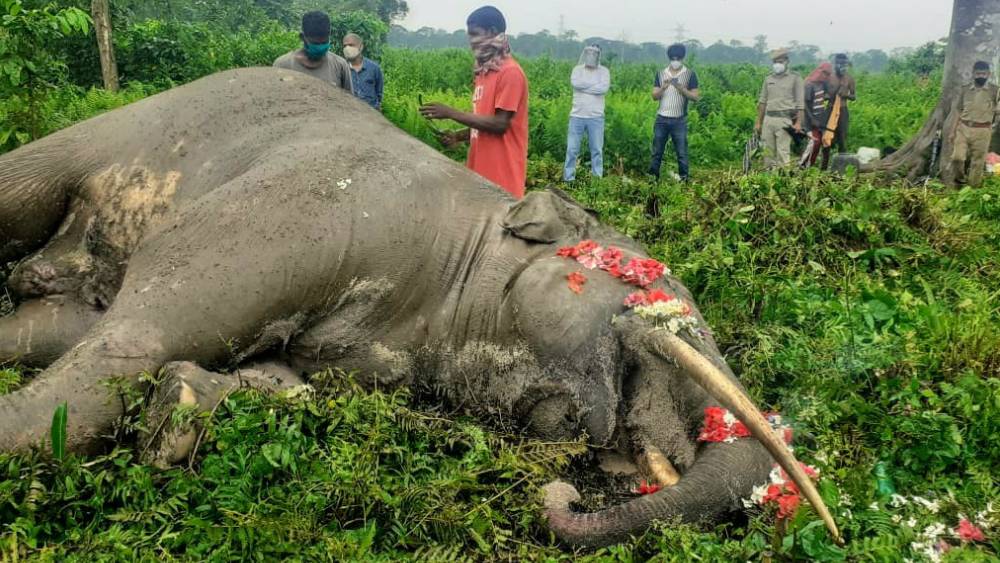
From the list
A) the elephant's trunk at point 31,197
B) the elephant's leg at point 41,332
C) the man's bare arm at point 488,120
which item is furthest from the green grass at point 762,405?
the man's bare arm at point 488,120

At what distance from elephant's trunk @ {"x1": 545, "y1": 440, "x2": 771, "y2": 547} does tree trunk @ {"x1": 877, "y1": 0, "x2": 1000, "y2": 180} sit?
36.4ft

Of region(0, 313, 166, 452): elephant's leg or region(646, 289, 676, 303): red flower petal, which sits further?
region(646, 289, 676, 303): red flower petal

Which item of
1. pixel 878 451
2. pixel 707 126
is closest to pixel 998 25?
pixel 707 126

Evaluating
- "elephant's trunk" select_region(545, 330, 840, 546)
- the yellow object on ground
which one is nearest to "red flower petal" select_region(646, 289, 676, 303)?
"elephant's trunk" select_region(545, 330, 840, 546)

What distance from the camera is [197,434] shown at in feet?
10.6

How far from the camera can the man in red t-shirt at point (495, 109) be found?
20.2 feet

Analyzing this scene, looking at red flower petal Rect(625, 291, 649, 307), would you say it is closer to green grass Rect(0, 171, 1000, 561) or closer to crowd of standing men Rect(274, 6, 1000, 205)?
green grass Rect(0, 171, 1000, 561)

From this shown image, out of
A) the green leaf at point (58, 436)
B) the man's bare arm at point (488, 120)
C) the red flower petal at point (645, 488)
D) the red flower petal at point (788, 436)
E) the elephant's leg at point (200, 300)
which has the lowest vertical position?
the red flower petal at point (645, 488)

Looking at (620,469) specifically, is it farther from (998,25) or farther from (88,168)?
(998,25)

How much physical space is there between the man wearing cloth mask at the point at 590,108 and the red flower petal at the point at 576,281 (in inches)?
312

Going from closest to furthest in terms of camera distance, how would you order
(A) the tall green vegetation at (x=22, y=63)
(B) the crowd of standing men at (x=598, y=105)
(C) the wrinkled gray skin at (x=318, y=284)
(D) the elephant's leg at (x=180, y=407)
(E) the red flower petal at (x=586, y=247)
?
(D) the elephant's leg at (x=180, y=407) → (C) the wrinkled gray skin at (x=318, y=284) → (E) the red flower petal at (x=586, y=247) → (A) the tall green vegetation at (x=22, y=63) → (B) the crowd of standing men at (x=598, y=105)

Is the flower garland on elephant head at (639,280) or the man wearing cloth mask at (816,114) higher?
the flower garland on elephant head at (639,280)

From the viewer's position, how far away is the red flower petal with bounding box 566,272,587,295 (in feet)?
12.3

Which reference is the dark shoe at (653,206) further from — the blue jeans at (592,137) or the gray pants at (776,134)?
the gray pants at (776,134)
